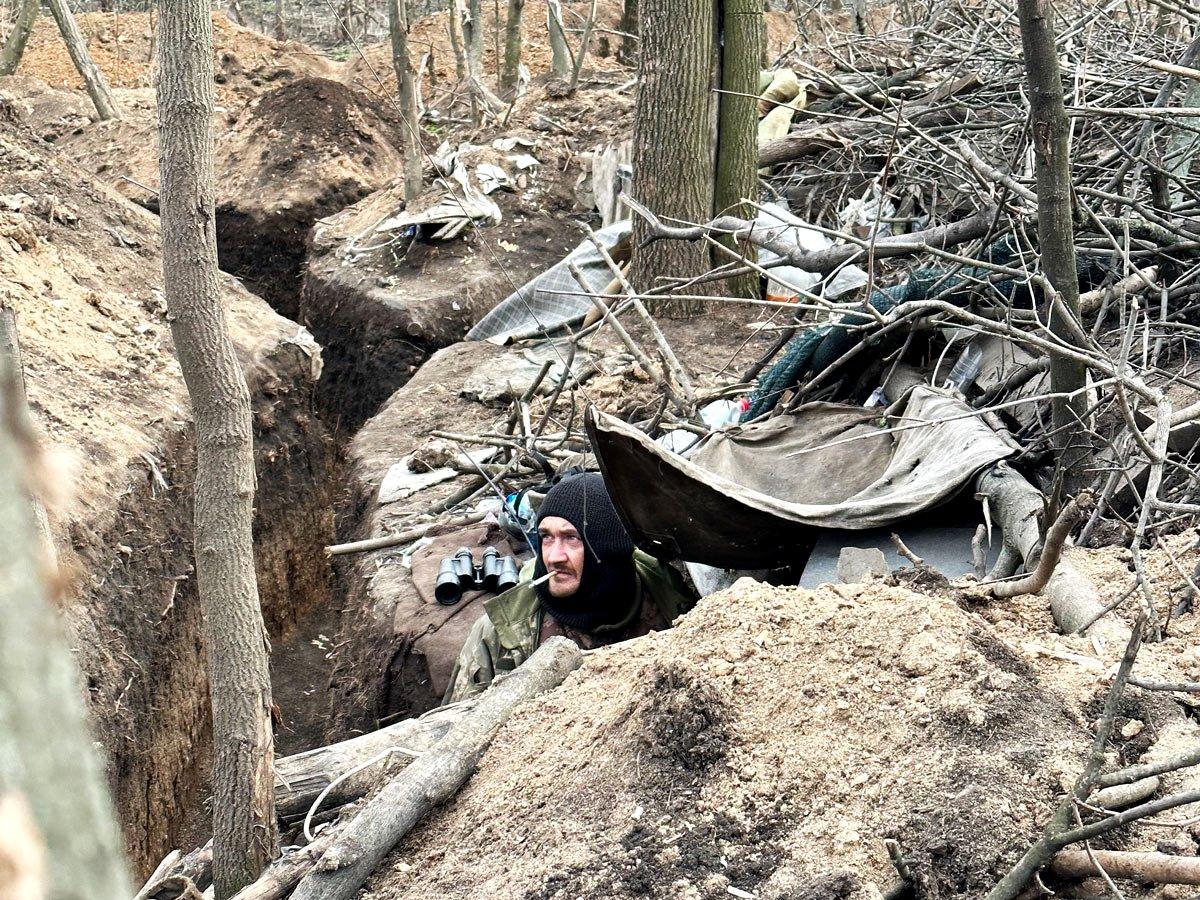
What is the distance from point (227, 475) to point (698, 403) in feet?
12.3

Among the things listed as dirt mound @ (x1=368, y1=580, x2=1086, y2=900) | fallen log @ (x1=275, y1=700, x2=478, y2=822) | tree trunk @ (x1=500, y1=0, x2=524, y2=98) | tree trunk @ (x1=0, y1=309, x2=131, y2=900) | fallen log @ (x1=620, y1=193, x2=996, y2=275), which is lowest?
fallen log @ (x1=275, y1=700, x2=478, y2=822)

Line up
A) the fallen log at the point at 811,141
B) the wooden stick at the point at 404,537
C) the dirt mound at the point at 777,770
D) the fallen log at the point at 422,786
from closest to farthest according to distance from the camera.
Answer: the dirt mound at the point at 777,770, the fallen log at the point at 422,786, the wooden stick at the point at 404,537, the fallen log at the point at 811,141

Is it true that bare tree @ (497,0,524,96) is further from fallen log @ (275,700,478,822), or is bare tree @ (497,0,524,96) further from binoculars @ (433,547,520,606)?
fallen log @ (275,700,478,822)

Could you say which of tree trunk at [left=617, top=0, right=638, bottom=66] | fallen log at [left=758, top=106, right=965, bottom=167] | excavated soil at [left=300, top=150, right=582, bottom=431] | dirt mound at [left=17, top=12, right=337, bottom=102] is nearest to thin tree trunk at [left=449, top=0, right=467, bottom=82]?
tree trunk at [left=617, top=0, right=638, bottom=66]

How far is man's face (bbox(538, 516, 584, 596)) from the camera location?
4.95m

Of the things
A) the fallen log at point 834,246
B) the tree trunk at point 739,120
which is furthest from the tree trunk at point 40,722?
the tree trunk at point 739,120

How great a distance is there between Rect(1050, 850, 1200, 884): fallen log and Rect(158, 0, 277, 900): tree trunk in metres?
1.89

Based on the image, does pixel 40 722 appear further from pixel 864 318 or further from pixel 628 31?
pixel 628 31

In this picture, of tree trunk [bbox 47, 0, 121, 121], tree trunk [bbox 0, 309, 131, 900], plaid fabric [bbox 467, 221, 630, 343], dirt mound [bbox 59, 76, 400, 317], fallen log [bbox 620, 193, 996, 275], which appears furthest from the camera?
dirt mound [bbox 59, 76, 400, 317]

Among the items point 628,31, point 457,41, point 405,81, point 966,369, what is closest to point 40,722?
point 966,369

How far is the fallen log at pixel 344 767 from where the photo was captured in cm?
313

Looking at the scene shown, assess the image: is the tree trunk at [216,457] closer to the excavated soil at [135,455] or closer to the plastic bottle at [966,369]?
the excavated soil at [135,455]

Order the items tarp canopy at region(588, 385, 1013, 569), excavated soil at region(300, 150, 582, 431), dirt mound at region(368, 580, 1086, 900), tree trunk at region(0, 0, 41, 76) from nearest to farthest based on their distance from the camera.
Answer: dirt mound at region(368, 580, 1086, 900) → tarp canopy at region(588, 385, 1013, 569) → excavated soil at region(300, 150, 582, 431) → tree trunk at region(0, 0, 41, 76)

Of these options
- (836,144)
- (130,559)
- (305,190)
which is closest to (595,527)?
(130,559)
